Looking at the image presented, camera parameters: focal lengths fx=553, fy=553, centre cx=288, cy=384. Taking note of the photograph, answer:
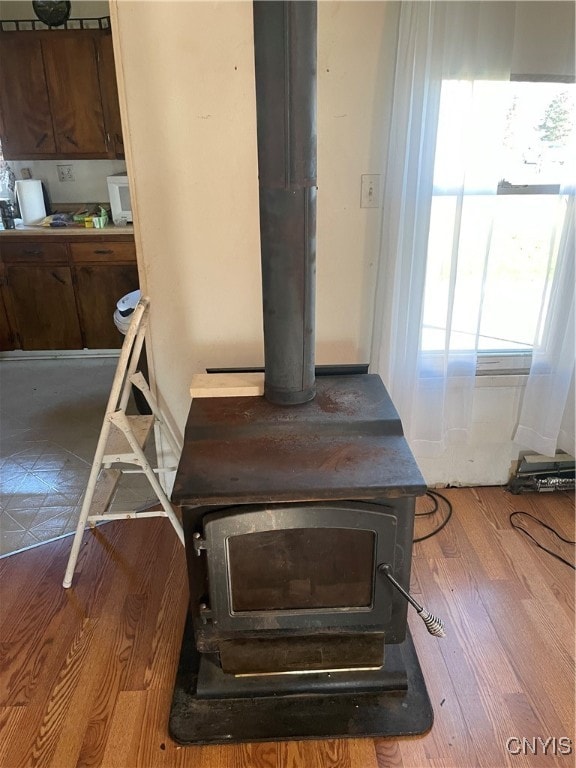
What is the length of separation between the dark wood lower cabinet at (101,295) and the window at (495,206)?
2169mm

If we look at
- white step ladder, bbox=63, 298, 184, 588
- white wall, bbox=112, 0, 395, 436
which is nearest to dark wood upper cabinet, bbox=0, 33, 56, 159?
white wall, bbox=112, 0, 395, 436

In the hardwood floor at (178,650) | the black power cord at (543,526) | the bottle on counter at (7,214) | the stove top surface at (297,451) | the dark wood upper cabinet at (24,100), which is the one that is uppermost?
the dark wood upper cabinet at (24,100)

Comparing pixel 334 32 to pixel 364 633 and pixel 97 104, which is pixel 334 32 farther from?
pixel 97 104

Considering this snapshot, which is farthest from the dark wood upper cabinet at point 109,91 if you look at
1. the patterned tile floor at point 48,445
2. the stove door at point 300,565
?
the stove door at point 300,565

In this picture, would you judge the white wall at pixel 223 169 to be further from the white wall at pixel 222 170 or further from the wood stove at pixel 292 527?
the wood stove at pixel 292 527

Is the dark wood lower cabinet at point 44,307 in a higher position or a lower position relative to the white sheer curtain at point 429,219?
lower

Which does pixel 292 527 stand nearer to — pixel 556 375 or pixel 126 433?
pixel 126 433

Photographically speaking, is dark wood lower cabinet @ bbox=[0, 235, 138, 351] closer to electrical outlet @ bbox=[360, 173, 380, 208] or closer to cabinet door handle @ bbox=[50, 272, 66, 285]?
cabinet door handle @ bbox=[50, 272, 66, 285]

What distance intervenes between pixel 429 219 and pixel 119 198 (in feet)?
7.59

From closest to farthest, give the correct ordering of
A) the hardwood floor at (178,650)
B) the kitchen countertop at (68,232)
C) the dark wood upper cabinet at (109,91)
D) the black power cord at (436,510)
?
the hardwood floor at (178,650)
the black power cord at (436,510)
the dark wood upper cabinet at (109,91)
the kitchen countertop at (68,232)

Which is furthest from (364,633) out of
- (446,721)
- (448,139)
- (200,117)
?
(200,117)

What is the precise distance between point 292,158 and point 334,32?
0.62 meters

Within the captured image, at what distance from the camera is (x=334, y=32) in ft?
5.36

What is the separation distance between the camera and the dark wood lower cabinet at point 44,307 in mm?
3418
